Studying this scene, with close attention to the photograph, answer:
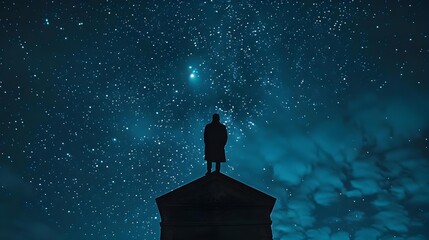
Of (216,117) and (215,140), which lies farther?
(216,117)

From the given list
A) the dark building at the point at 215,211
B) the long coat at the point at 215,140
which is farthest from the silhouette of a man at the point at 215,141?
the dark building at the point at 215,211

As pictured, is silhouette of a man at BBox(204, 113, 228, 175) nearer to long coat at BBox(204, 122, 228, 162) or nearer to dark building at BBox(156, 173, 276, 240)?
long coat at BBox(204, 122, 228, 162)

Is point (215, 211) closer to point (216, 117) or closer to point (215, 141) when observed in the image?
point (215, 141)

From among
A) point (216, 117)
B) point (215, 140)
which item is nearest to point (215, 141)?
point (215, 140)

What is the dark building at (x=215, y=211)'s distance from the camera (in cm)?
800

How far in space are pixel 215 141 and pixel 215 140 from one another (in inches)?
1.1

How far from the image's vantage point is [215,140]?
9.45 m

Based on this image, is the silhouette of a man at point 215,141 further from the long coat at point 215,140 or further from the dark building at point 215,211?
the dark building at point 215,211

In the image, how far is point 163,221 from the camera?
821 centimetres

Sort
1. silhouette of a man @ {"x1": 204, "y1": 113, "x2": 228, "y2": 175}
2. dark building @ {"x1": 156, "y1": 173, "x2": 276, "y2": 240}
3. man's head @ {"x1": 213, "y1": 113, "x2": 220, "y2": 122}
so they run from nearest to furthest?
dark building @ {"x1": 156, "y1": 173, "x2": 276, "y2": 240}
silhouette of a man @ {"x1": 204, "y1": 113, "x2": 228, "y2": 175}
man's head @ {"x1": 213, "y1": 113, "x2": 220, "y2": 122}

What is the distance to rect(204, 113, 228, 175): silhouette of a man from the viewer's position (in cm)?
936

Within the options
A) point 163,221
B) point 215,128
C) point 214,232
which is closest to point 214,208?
point 214,232

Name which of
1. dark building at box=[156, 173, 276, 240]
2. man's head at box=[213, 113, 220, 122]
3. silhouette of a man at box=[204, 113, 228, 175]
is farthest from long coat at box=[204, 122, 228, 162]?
dark building at box=[156, 173, 276, 240]

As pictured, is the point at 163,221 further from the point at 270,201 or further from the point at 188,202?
the point at 270,201
